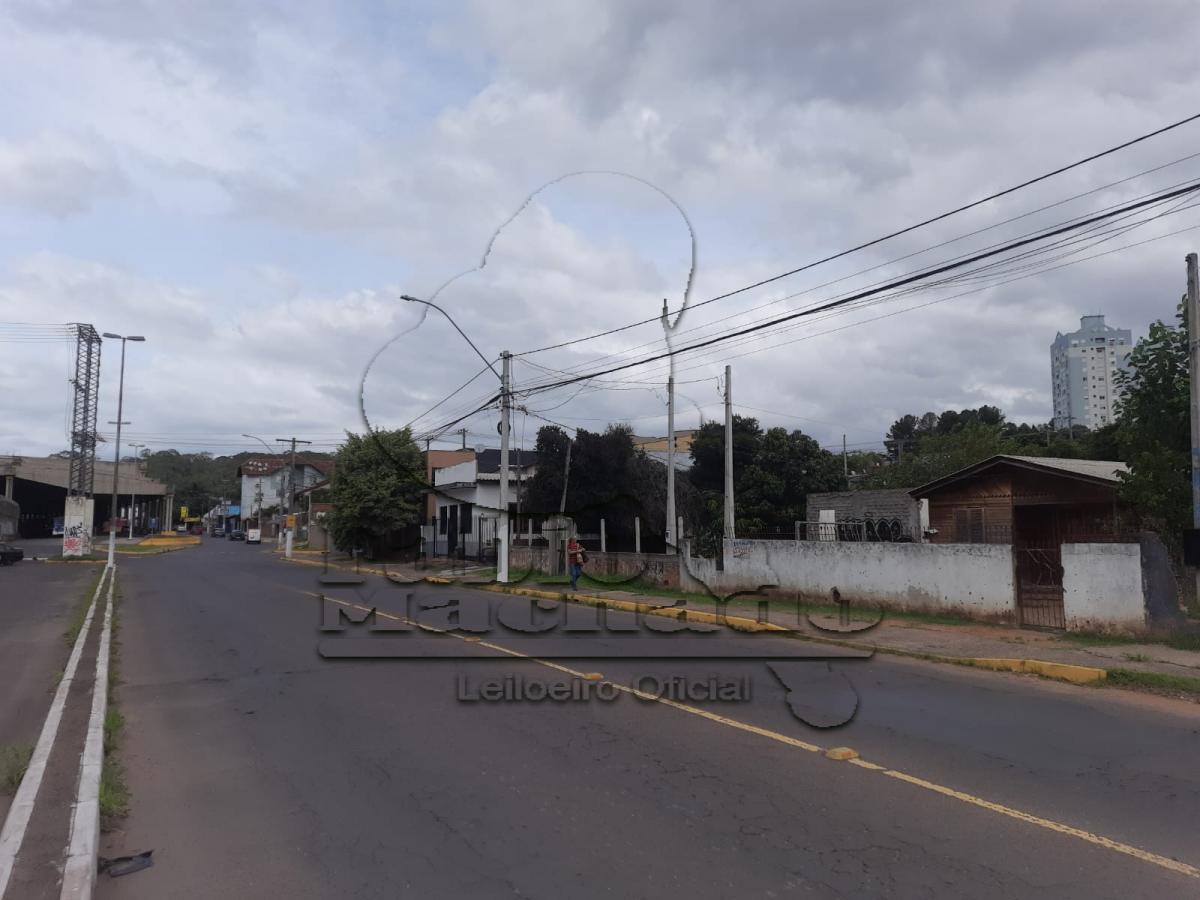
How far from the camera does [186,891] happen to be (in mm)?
4449

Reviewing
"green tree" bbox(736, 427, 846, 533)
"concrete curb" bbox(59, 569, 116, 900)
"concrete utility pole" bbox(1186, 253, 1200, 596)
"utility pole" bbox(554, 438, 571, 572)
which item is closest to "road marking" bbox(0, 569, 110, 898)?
"concrete curb" bbox(59, 569, 116, 900)

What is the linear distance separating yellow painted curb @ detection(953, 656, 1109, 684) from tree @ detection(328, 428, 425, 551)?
3079 cm

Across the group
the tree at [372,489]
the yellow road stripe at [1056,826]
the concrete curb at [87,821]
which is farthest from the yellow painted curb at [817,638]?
the tree at [372,489]

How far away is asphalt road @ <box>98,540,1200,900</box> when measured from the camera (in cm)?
453

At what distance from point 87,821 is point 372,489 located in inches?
1394

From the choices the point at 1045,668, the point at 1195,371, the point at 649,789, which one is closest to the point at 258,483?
the point at 1195,371

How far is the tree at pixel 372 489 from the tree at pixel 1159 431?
97.7ft

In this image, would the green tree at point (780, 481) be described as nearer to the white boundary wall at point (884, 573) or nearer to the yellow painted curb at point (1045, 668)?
the white boundary wall at point (884, 573)

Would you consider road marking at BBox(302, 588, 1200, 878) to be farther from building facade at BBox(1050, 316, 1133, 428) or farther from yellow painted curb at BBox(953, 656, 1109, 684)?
building facade at BBox(1050, 316, 1133, 428)

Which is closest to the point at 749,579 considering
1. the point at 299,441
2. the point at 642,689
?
the point at 642,689

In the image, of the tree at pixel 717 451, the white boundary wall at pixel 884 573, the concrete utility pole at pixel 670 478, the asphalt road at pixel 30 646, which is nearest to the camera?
the asphalt road at pixel 30 646

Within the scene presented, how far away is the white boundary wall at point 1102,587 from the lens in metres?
12.7

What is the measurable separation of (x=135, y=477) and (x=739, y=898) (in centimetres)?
9083

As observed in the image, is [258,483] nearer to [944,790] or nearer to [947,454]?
[947,454]
